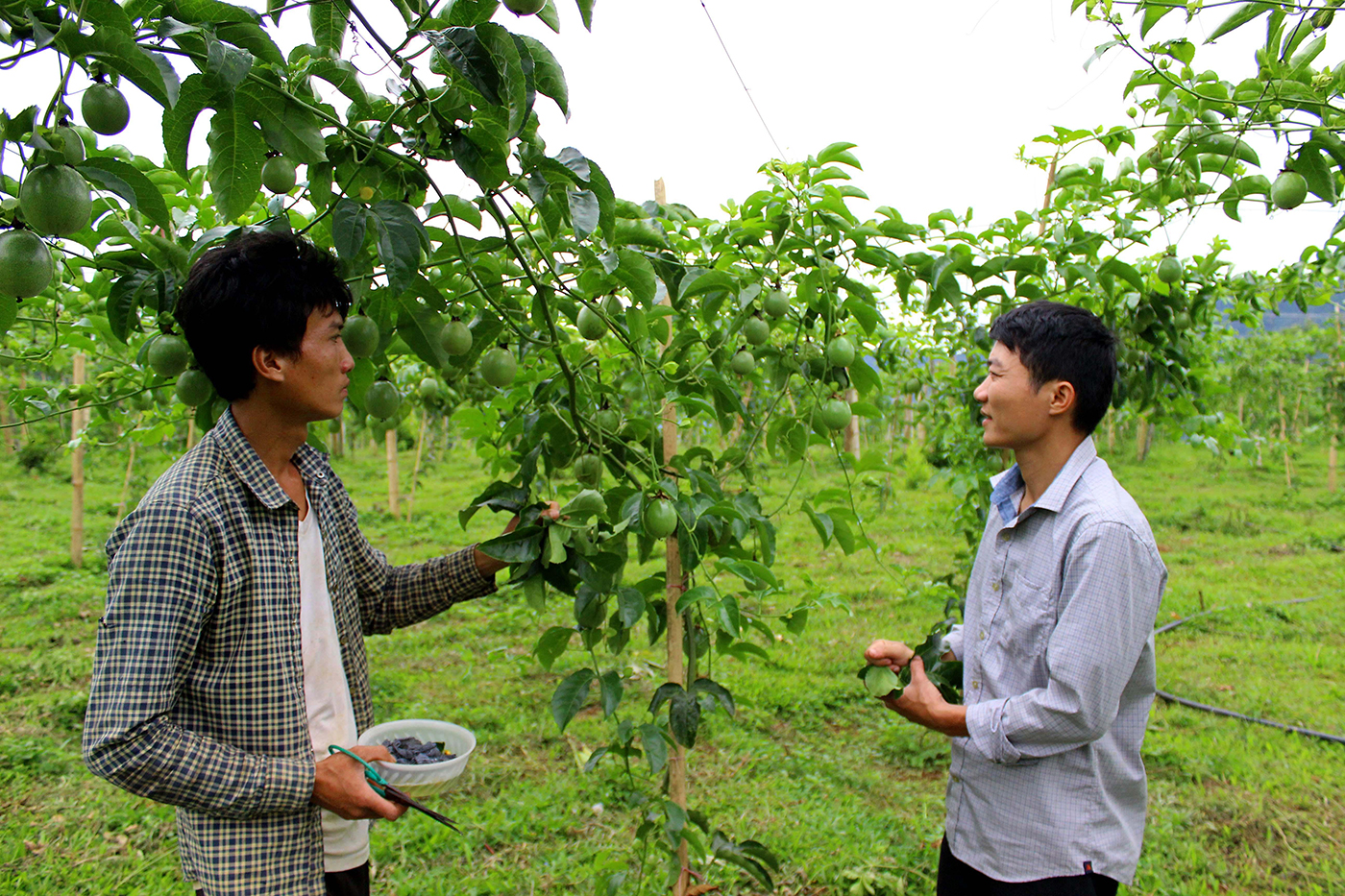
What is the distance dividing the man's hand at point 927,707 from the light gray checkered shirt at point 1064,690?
36mm

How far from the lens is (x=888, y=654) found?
1453 millimetres

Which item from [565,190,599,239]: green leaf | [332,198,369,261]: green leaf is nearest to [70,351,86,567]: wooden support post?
[332,198,369,261]: green leaf

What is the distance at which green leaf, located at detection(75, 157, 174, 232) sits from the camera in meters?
0.87

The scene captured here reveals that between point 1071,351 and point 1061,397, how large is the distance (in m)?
0.07

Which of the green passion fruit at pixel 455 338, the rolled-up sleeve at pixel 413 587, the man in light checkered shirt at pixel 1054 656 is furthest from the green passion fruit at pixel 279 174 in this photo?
the man in light checkered shirt at pixel 1054 656

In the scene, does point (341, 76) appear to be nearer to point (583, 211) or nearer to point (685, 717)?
point (583, 211)

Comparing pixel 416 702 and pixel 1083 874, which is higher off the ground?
pixel 1083 874

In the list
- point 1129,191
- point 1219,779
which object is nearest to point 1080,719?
point 1129,191

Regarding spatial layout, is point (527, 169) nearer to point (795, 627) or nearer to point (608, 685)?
point (608, 685)

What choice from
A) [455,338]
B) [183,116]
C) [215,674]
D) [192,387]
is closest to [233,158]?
[183,116]

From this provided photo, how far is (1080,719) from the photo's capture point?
121 centimetres

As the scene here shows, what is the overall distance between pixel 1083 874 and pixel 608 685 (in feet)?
2.62

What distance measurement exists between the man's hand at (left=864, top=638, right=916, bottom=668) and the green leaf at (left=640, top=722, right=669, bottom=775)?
39 cm

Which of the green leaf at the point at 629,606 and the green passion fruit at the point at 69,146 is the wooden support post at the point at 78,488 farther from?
the green passion fruit at the point at 69,146
